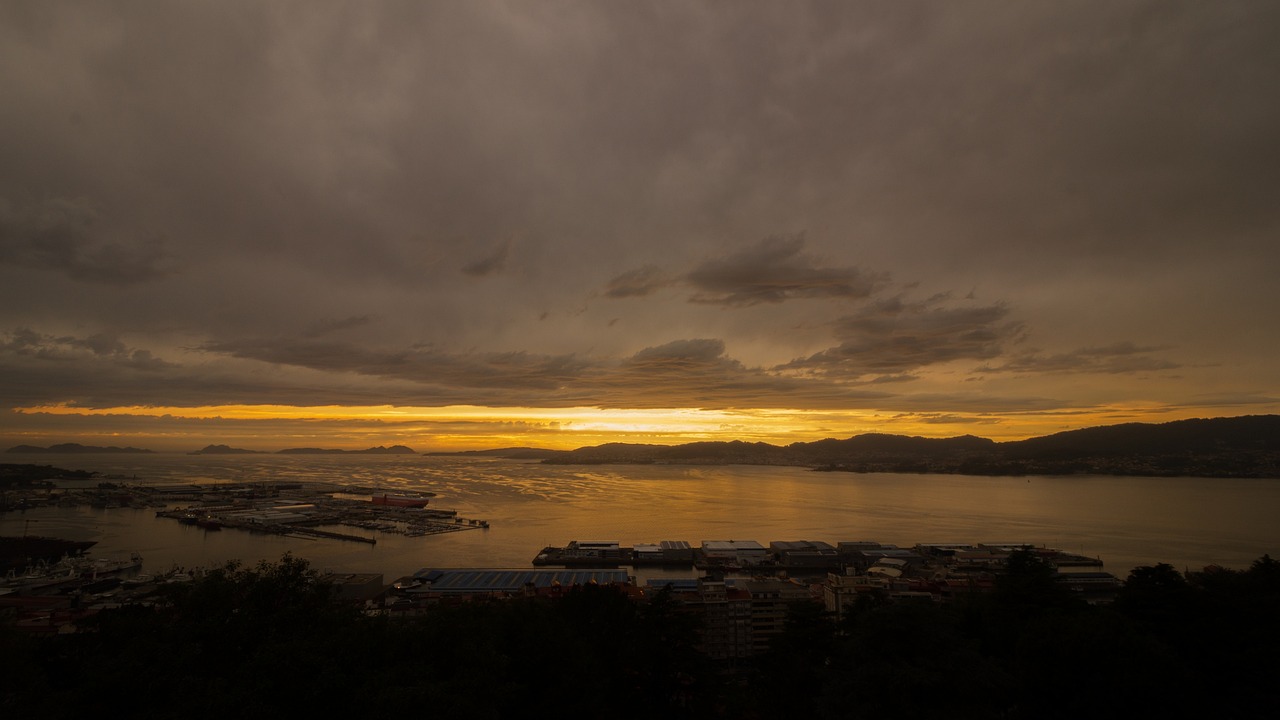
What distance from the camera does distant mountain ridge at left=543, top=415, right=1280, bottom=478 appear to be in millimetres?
60719

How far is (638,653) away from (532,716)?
5.83ft

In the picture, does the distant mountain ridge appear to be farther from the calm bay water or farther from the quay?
the quay

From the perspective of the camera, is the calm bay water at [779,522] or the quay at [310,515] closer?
the calm bay water at [779,522]

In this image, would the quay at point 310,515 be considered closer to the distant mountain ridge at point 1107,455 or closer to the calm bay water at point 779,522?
the calm bay water at point 779,522

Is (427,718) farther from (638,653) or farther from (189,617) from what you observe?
(638,653)

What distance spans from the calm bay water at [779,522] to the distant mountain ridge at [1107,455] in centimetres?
746

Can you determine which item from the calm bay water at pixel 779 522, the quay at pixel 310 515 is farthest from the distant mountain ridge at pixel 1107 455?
the quay at pixel 310 515

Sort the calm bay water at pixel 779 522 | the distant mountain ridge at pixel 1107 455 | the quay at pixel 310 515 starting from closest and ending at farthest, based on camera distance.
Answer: the calm bay water at pixel 779 522 < the quay at pixel 310 515 < the distant mountain ridge at pixel 1107 455

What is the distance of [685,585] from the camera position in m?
15.7

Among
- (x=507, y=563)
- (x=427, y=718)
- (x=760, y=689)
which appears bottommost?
(x=507, y=563)

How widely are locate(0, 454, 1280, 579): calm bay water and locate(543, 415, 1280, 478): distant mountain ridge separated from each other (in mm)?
7460

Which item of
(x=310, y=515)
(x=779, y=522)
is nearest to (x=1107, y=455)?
(x=779, y=522)

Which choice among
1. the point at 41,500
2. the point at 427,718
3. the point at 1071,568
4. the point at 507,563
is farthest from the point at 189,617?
the point at 41,500

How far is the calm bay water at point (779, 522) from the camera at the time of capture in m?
24.3
